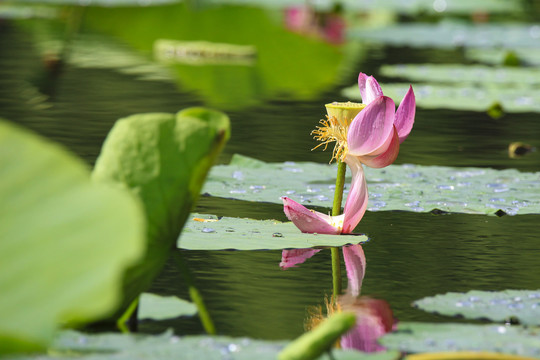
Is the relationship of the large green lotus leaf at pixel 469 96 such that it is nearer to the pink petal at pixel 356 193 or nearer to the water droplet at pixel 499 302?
the pink petal at pixel 356 193

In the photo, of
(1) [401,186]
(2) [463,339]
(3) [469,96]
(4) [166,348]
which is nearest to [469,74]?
(3) [469,96]

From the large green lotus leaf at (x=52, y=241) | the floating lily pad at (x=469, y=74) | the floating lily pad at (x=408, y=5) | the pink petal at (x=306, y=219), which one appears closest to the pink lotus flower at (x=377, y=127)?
the pink petal at (x=306, y=219)

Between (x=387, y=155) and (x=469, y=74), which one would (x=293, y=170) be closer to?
(x=387, y=155)

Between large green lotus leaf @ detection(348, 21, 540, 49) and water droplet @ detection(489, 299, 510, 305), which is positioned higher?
large green lotus leaf @ detection(348, 21, 540, 49)

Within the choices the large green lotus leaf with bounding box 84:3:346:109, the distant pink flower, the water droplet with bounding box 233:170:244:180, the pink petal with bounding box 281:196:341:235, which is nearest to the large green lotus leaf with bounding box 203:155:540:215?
the water droplet with bounding box 233:170:244:180

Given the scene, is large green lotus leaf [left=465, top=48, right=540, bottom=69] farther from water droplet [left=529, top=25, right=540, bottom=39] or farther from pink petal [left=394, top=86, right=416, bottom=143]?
pink petal [left=394, top=86, right=416, bottom=143]

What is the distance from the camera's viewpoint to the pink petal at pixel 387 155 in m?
2.63

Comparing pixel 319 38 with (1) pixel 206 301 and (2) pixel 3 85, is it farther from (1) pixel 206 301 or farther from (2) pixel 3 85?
(1) pixel 206 301

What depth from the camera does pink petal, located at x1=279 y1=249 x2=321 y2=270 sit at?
8.91 ft

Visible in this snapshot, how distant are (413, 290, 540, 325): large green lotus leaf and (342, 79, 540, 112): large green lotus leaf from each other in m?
3.68

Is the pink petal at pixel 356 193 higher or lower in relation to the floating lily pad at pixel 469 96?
lower

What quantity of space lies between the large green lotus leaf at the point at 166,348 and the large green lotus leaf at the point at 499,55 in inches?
275

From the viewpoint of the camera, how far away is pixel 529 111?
6.17 metres

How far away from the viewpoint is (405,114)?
2.68 meters
